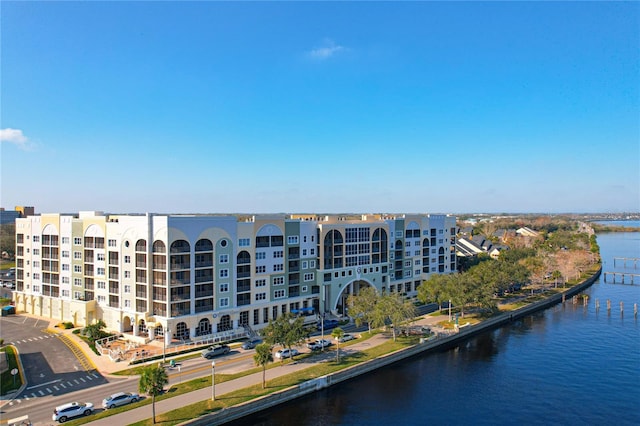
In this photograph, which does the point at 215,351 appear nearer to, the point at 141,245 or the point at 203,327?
the point at 203,327

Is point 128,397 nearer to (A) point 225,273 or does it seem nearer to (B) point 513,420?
(A) point 225,273

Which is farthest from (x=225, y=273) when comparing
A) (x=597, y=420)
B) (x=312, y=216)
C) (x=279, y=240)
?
(x=597, y=420)

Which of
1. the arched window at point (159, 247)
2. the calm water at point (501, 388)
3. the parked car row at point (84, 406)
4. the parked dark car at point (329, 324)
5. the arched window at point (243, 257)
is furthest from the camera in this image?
the parked dark car at point (329, 324)

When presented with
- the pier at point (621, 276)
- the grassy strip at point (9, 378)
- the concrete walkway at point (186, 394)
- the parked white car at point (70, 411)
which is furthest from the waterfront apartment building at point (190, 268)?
the pier at point (621, 276)

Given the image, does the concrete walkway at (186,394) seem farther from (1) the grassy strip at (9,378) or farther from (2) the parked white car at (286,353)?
(1) the grassy strip at (9,378)

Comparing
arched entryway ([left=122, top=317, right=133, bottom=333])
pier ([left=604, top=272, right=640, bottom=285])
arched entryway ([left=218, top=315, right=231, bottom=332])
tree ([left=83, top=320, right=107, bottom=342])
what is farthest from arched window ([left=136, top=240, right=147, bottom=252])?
pier ([left=604, top=272, right=640, bottom=285])

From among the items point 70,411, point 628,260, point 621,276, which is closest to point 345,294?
point 70,411

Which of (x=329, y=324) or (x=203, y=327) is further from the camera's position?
(x=329, y=324)
